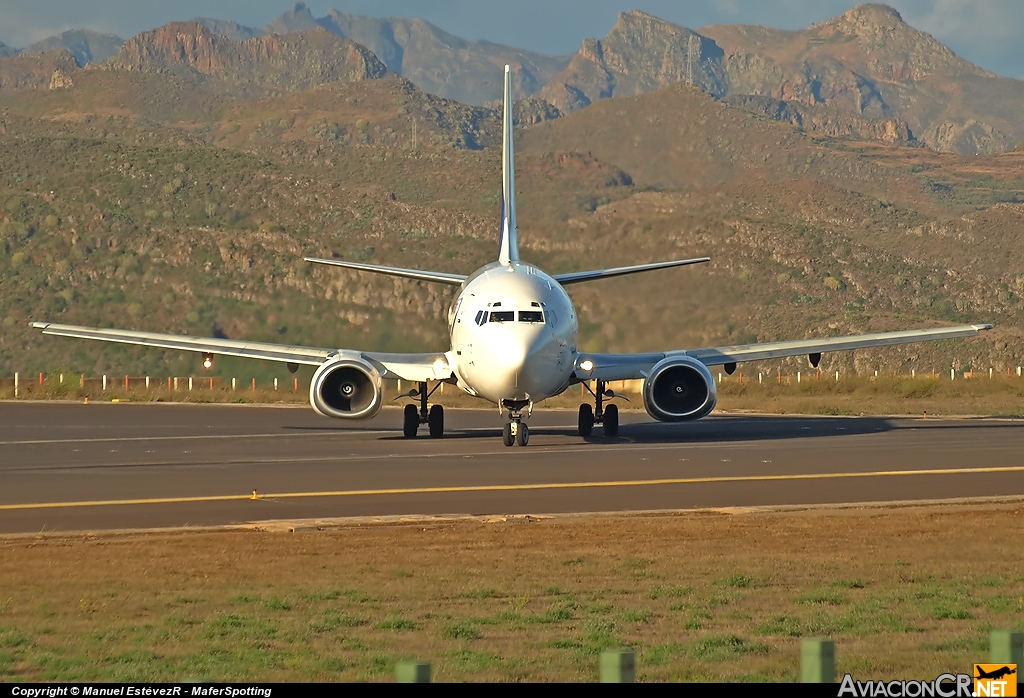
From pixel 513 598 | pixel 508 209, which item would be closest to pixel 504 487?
pixel 513 598

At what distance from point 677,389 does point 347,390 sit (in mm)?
7920

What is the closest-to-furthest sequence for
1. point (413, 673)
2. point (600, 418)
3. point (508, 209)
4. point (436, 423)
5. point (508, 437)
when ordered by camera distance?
point (413, 673) → point (508, 437) → point (436, 423) → point (600, 418) → point (508, 209)

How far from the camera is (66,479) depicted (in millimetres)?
26047

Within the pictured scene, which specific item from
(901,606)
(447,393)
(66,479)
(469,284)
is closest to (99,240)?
(447,393)

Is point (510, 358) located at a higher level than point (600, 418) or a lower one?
higher

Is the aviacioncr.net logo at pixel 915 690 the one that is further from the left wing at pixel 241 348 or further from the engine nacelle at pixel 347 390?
the left wing at pixel 241 348

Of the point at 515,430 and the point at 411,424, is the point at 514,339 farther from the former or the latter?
the point at 411,424

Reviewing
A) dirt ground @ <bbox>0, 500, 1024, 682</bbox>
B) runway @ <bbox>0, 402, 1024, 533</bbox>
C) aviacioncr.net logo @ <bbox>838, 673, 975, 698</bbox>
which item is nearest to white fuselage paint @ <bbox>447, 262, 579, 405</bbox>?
runway @ <bbox>0, 402, 1024, 533</bbox>

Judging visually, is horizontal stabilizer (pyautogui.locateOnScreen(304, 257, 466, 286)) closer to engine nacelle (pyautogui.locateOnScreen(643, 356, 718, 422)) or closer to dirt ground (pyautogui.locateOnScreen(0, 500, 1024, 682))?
engine nacelle (pyautogui.locateOnScreen(643, 356, 718, 422))

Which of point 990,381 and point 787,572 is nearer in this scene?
point 787,572

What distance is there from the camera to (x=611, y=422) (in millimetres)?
38156

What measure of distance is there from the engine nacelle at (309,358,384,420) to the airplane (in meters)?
0.02

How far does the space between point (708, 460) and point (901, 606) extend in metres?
16.5

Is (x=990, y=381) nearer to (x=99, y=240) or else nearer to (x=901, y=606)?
(x=901, y=606)
